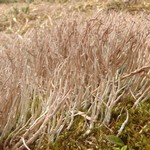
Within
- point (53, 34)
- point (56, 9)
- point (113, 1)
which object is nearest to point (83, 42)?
point (53, 34)

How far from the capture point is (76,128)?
1969 millimetres

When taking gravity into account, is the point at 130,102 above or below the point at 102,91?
below

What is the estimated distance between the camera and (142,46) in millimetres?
2154

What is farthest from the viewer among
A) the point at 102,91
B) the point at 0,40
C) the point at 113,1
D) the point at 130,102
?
the point at 113,1

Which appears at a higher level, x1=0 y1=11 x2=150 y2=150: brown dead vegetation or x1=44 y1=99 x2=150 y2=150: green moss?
x1=0 y1=11 x2=150 y2=150: brown dead vegetation

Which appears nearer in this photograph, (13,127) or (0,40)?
(13,127)

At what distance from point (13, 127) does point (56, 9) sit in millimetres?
4975

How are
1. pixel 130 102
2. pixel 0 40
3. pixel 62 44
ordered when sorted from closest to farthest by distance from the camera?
pixel 130 102, pixel 62 44, pixel 0 40

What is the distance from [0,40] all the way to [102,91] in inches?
91.8

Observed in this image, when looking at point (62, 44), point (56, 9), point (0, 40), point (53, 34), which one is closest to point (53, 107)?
point (62, 44)

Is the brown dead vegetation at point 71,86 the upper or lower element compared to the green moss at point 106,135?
upper

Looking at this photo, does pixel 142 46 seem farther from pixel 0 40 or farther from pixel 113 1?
pixel 113 1

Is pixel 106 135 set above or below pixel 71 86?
below

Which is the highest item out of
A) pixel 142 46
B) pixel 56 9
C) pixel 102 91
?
pixel 142 46
